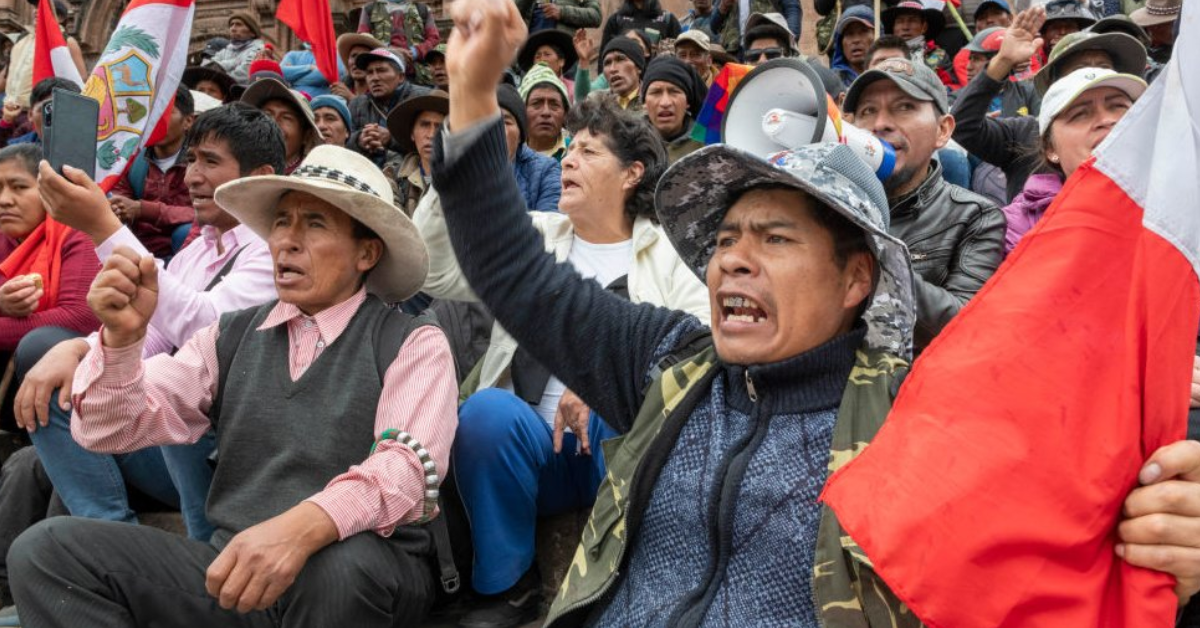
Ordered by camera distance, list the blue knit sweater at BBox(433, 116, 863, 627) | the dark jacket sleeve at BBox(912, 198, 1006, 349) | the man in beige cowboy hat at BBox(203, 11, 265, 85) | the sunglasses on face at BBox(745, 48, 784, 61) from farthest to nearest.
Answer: the man in beige cowboy hat at BBox(203, 11, 265, 85) → the sunglasses on face at BBox(745, 48, 784, 61) → the dark jacket sleeve at BBox(912, 198, 1006, 349) → the blue knit sweater at BBox(433, 116, 863, 627)

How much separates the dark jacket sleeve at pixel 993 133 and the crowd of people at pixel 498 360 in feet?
0.06

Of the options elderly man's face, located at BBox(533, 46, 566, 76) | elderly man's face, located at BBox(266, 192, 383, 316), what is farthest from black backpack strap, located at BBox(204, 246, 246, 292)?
elderly man's face, located at BBox(533, 46, 566, 76)

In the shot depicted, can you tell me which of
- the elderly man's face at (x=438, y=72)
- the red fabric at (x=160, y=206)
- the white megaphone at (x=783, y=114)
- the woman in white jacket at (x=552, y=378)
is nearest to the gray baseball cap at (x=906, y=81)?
the woman in white jacket at (x=552, y=378)

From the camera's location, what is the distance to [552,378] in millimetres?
3734

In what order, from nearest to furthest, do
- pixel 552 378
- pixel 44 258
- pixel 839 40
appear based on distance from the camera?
pixel 552 378 < pixel 44 258 < pixel 839 40

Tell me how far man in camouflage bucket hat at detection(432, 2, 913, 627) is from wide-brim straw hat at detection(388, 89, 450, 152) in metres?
4.00

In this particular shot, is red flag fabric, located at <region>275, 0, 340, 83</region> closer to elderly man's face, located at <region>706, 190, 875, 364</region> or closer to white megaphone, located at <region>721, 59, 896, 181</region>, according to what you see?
white megaphone, located at <region>721, 59, 896, 181</region>

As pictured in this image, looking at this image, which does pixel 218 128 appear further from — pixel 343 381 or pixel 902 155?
pixel 902 155

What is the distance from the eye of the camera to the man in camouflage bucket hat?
6.48 ft

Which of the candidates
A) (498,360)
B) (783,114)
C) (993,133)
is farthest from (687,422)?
(993,133)

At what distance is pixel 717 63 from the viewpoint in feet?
27.8

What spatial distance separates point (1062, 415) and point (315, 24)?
808 centimetres

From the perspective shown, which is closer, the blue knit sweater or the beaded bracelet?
the blue knit sweater

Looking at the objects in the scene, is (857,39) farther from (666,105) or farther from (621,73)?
(666,105)
